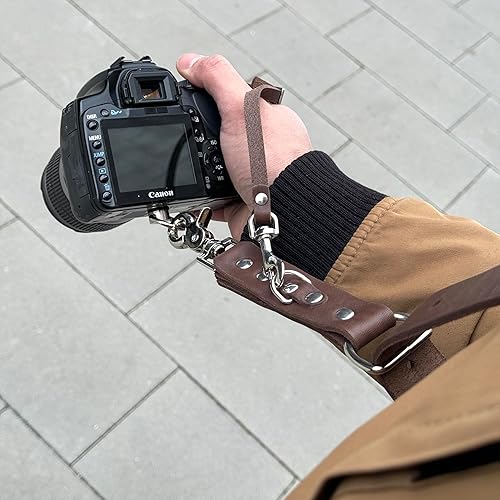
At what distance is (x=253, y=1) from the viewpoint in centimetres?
226

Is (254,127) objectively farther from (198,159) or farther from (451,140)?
(451,140)

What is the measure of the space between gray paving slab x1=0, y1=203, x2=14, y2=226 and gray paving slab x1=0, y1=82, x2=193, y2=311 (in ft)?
0.07

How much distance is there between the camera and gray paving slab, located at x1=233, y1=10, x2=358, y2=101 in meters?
2.14

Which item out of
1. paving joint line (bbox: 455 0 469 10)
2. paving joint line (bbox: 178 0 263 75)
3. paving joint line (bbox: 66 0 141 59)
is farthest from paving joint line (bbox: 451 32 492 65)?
paving joint line (bbox: 66 0 141 59)

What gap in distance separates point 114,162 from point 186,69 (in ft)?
0.75

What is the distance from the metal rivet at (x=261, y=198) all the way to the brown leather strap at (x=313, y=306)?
2.2 inches

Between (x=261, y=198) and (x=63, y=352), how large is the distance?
0.81m

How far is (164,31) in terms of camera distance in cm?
207

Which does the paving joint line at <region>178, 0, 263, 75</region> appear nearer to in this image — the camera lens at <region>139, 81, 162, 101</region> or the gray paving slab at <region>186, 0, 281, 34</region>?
the gray paving slab at <region>186, 0, 281, 34</region>

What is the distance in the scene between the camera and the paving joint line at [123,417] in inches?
54.4

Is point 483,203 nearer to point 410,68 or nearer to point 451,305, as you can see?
point 410,68

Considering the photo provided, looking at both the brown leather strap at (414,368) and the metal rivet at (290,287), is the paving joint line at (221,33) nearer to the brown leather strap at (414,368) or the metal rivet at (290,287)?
the metal rivet at (290,287)

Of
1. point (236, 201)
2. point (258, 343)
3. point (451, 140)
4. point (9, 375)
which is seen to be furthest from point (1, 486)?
→ point (451, 140)

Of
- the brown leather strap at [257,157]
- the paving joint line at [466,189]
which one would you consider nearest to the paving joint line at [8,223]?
the brown leather strap at [257,157]
